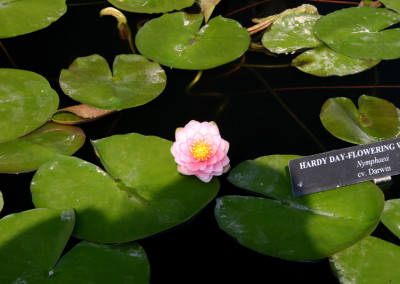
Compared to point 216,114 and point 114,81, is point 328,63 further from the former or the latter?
point 114,81

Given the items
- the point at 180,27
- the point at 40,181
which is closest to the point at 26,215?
the point at 40,181

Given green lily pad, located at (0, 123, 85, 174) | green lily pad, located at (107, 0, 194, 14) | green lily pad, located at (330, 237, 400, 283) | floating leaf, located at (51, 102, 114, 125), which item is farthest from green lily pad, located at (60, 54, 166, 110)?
green lily pad, located at (330, 237, 400, 283)

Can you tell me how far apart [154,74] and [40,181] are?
0.68 meters

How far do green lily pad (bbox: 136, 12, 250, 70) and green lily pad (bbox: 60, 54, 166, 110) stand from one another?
0.28 feet

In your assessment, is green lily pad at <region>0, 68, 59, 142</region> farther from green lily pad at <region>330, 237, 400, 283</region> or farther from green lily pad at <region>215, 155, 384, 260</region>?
green lily pad at <region>330, 237, 400, 283</region>

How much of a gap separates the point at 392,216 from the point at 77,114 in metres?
1.22

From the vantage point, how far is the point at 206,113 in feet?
5.58

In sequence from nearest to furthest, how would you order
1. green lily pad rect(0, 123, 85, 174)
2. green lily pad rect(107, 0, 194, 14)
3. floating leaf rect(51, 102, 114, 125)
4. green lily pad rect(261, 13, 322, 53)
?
1. green lily pad rect(0, 123, 85, 174)
2. floating leaf rect(51, 102, 114, 125)
3. green lily pad rect(261, 13, 322, 53)
4. green lily pad rect(107, 0, 194, 14)

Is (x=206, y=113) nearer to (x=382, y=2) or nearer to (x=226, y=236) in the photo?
(x=226, y=236)

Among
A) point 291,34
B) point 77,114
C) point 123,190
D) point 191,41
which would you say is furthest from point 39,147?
point 291,34

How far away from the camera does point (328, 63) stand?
5.96ft

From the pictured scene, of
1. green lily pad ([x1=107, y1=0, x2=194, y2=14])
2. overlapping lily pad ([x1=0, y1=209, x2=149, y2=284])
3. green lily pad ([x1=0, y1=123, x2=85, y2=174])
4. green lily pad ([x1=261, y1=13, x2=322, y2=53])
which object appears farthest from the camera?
green lily pad ([x1=107, y1=0, x2=194, y2=14])

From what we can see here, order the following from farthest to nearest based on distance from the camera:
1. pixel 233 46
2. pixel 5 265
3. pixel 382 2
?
pixel 382 2
pixel 233 46
pixel 5 265

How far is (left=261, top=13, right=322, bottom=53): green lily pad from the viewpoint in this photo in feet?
6.19
